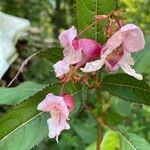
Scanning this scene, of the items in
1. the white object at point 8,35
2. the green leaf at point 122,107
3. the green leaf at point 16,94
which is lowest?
the green leaf at point 122,107

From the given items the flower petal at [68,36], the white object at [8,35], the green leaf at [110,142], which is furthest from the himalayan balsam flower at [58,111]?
the white object at [8,35]

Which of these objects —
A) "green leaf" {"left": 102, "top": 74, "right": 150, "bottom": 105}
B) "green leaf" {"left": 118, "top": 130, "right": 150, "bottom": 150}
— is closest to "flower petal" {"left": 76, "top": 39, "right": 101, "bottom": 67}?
"green leaf" {"left": 102, "top": 74, "right": 150, "bottom": 105}

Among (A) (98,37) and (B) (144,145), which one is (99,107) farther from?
(A) (98,37)

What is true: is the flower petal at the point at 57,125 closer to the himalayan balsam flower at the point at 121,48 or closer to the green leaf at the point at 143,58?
the himalayan balsam flower at the point at 121,48

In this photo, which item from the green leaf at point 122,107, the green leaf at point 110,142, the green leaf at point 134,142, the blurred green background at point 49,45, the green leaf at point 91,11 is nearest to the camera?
the green leaf at point 91,11

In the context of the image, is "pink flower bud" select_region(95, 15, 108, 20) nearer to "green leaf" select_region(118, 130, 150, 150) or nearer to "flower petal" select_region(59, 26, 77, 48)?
"flower petal" select_region(59, 26, 77, 48)
